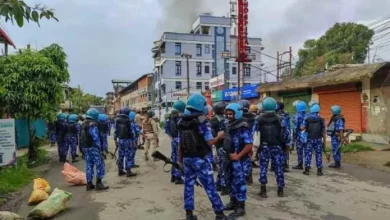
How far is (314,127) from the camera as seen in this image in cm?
959

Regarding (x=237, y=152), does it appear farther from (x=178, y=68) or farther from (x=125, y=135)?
(x=178, y=68)

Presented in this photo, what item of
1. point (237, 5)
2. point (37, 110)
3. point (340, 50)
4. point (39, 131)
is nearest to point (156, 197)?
point (37, 110)

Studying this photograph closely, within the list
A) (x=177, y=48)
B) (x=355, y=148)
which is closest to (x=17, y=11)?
(x=355, y=148)

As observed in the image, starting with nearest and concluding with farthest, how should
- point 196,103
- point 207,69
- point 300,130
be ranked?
point 196,103, point 300,130, point 207,69

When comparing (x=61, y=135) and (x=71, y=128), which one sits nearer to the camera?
(x=61, y=135)

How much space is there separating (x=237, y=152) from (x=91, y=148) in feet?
11.5

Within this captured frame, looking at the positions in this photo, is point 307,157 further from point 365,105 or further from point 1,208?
point 365,105

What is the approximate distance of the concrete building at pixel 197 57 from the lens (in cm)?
6006

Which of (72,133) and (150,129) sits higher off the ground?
(150,129)

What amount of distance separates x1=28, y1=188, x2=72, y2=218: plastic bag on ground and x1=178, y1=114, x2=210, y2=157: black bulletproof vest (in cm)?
248

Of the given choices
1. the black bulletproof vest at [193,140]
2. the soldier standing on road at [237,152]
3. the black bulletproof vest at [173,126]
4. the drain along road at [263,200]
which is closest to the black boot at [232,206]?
the soldier standing on road at [237,152]

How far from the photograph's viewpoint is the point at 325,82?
57.8 feet

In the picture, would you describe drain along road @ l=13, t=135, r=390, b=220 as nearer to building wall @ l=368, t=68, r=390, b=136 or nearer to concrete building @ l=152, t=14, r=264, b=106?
building wall @ l=368, t=68, r=390, b=136

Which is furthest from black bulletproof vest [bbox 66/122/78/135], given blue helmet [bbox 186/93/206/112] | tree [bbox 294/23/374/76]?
tree [bbox 294/23/374/76]
